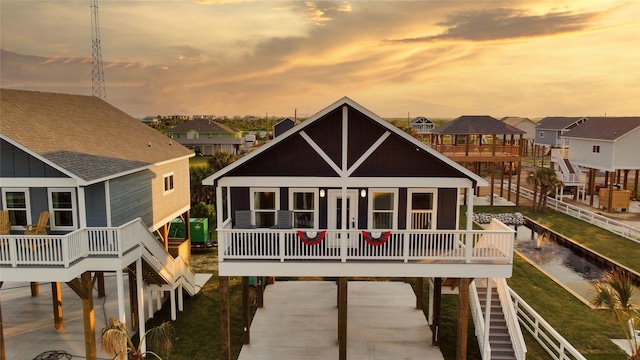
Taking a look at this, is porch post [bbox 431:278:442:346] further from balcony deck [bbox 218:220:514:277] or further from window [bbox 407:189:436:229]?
balcony deck [bbox 218:220:514:277]

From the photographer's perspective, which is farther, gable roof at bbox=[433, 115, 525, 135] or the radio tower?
gable roof at bbox=[433, 115, 525, 135]

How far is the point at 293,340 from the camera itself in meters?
15.9

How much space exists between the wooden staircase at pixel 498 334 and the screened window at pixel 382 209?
5062mm

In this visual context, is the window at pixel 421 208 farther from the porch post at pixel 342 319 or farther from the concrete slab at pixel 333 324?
the concrete slab at pixel 333 324

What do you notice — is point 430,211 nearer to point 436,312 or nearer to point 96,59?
point 436,312

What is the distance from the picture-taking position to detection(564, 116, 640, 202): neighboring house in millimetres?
37688

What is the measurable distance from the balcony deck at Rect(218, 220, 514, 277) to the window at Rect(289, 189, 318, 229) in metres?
1.66

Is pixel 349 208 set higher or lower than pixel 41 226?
higher

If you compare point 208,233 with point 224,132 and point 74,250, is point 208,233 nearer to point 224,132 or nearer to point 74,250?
point 74,250

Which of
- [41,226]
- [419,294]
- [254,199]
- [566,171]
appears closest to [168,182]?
[41,226]

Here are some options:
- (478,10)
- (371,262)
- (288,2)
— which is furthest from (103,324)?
(478,10)

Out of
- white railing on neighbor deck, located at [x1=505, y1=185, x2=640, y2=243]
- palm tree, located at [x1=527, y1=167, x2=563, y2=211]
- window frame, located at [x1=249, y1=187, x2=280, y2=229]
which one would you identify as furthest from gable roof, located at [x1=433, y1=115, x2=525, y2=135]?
window frame, located at [x1=249, y1=187, x2=280, y2=229]

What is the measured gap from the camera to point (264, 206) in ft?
50.9

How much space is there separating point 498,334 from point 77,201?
52.2 feet
